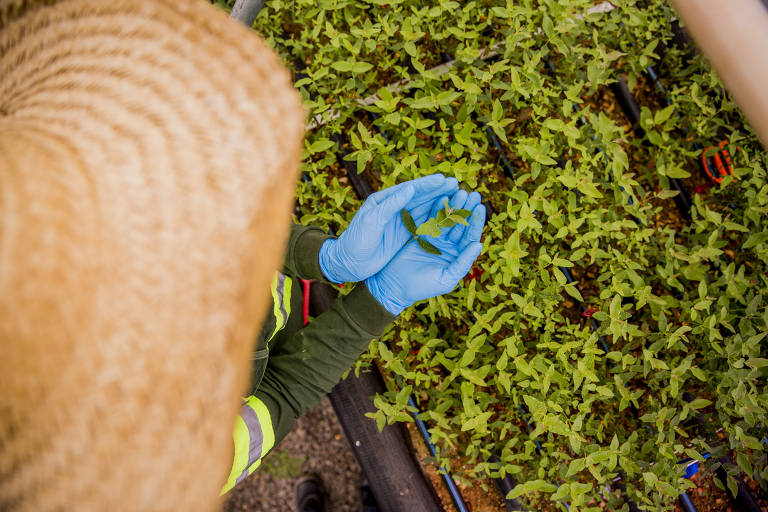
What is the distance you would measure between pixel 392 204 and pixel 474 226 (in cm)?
31

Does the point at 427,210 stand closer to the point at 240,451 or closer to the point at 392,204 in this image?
the point at 392,204

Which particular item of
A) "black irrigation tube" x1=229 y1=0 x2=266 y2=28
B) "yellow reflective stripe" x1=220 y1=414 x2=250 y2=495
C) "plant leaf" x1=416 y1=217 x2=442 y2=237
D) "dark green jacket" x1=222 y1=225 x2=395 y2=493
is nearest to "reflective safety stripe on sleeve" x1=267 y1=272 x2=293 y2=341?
"dark green jacket" x1=222 y1=225 x2=395 y2=493

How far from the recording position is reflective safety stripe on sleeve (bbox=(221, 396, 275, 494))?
1317 millimetres

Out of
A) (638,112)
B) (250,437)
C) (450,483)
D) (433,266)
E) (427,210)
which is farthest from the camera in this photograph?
(638,112)

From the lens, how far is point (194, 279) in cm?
40

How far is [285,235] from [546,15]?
1641mm

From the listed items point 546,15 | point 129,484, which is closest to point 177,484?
point 129,484

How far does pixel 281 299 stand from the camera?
1.61 m

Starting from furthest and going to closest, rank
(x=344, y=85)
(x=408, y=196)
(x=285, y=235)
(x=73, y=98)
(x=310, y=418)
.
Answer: (x=310, y=418) < (x=344, y=85) < (x=408, y=196) < (x=285, y=235) < (x=73, y=98)

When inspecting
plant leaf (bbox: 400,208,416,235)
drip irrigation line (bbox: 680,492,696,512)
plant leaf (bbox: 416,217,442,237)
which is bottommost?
drip irrigation line (bbox: 680,492,696,512)

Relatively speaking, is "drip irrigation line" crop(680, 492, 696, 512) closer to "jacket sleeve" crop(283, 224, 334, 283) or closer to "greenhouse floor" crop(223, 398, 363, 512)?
"greenhouse floor" crop(223, 398, 363, 512)

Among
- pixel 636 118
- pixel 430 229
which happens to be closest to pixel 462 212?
pixel 430 229

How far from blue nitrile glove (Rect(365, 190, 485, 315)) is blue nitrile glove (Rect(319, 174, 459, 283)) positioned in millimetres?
49

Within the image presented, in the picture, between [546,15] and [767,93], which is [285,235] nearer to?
[767,93]
